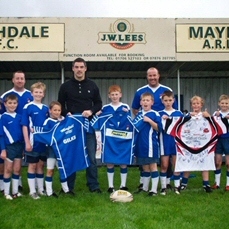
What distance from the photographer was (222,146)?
7195 millimetres

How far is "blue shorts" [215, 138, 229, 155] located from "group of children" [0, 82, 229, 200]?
0.05 ft

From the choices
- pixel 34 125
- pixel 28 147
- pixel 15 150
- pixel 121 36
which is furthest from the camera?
pixel 121 36

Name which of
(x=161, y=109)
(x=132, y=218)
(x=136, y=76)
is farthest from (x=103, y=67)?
(x=132, y=218)

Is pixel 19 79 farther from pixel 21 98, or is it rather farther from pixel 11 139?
pixel 11 139

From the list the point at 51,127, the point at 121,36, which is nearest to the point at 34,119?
the point at 51,127

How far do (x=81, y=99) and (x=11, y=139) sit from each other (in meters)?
1.22

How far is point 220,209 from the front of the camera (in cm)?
576

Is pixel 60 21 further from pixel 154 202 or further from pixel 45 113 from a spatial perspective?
pixel 154 202

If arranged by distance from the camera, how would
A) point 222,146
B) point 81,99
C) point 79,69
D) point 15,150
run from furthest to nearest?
point 222,146
point 81,99
point 79,69
point 15,150

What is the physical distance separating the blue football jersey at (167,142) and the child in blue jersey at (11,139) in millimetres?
2148

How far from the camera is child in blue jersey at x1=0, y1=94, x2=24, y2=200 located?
255 inches

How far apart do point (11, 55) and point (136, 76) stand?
404 centimetres

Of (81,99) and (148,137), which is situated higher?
(81,99)

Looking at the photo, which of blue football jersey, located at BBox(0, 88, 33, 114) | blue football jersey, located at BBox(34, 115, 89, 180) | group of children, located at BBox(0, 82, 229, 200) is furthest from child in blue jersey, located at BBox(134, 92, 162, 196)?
blue football jersey, located at BBox(0, 88, 33, 114)
